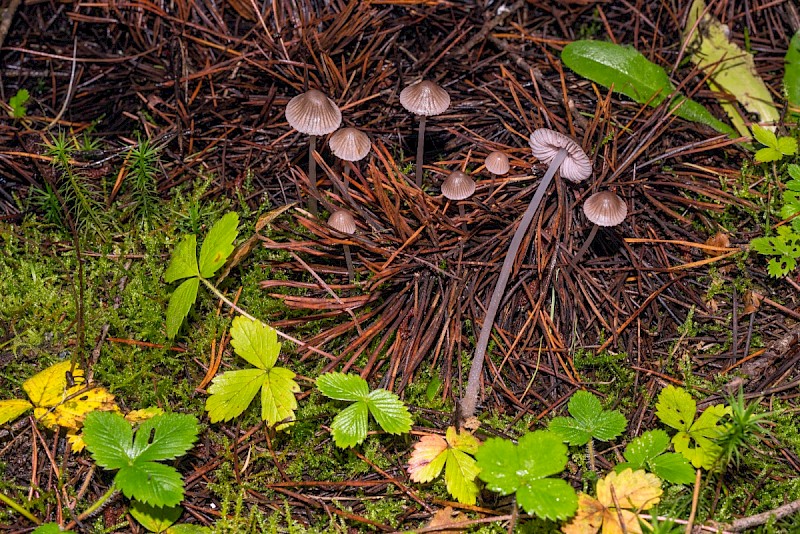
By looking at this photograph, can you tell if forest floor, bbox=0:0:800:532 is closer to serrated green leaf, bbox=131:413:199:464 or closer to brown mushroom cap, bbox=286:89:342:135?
serrated green leaf, bbox=131:413:199:464

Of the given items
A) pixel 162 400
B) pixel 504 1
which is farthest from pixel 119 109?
pixel 504 1

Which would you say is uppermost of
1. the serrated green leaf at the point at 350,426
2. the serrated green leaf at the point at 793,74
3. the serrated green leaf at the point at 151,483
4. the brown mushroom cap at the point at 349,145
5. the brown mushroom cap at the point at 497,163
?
the serrated green leaf at the point at 793,74

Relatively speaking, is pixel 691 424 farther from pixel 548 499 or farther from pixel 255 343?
pixel 255 343

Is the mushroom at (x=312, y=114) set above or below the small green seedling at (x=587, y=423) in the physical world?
above

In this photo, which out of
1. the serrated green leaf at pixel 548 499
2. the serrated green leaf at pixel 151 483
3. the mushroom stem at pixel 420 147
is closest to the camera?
the serrated green leaf at pixel 548 499

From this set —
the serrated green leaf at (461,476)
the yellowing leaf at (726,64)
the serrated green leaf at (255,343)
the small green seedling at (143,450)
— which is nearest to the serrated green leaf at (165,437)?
the small green seedling at (143,450)

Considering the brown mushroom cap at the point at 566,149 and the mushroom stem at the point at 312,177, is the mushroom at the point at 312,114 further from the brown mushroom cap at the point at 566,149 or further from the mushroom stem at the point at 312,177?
the brown mushroom cap at the point at 566,149

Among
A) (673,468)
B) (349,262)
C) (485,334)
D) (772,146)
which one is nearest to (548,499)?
(673,468)
